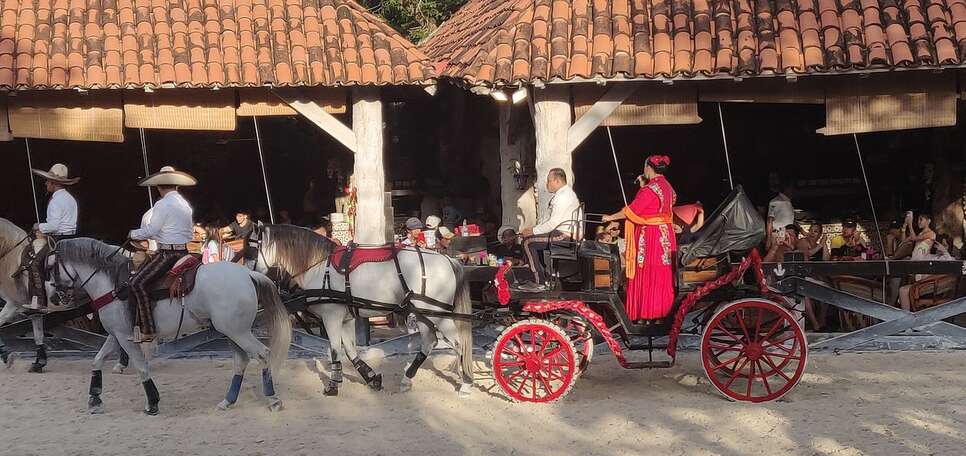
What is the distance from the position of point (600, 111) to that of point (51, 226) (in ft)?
18.6

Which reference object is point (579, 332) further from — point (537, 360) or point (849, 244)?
point (849, 244)

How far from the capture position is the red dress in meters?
8.12

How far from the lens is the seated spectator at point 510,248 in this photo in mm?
9320

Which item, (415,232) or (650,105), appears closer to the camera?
(650,105)

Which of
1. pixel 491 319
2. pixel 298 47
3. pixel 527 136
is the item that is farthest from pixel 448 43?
pixel 491 319

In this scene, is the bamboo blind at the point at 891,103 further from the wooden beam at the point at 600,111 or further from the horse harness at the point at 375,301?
the horse harness at the point at 375,301

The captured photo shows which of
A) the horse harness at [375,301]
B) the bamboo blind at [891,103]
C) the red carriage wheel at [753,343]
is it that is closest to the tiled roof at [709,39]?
the bamboo blind at [891,103]

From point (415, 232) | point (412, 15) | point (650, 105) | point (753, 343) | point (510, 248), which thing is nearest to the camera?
point (753, 343)

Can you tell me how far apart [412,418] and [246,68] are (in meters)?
4.66

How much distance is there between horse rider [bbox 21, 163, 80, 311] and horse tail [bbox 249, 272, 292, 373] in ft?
8.41

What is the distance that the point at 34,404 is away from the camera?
28.2ft

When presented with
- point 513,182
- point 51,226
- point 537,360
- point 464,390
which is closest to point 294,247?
point 464,390

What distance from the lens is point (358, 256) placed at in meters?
8.64

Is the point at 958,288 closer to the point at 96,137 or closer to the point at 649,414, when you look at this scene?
the point at 649,414
